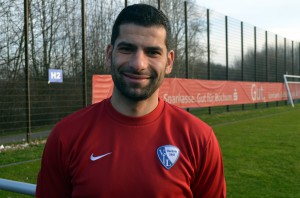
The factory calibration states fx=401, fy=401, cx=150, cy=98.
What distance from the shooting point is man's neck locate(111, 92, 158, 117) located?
1.81 m

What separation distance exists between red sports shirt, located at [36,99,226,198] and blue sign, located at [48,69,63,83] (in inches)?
365

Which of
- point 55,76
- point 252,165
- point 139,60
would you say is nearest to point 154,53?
point 139,60

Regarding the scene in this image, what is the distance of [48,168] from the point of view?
179 cm

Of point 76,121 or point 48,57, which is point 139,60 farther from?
point 48,57

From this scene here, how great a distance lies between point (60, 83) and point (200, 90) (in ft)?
22.2

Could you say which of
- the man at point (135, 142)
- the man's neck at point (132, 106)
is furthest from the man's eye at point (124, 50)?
the man's neck at point (132, 106)

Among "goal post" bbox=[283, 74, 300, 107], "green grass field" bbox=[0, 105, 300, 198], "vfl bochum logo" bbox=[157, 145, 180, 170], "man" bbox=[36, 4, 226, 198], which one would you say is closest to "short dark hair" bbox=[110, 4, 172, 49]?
"man" bbox=[36, 4, 226, 198]

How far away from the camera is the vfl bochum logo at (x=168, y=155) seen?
1.69 meters

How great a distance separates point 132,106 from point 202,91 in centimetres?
1523

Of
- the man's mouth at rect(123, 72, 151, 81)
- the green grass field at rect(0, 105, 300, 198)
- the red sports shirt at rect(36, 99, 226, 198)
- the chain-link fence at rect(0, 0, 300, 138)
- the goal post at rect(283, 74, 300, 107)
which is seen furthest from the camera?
the goal post at rect(283, 74, 300, 107)

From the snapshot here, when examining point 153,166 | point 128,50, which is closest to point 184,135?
point 153,166

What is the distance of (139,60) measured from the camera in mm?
1762

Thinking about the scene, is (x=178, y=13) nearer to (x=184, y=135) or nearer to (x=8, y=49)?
(x=8, y=49)

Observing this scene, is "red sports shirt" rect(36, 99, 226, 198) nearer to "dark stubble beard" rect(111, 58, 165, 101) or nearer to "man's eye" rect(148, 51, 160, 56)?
"dark stubble beard" rect(111, 58, 165, 101)
